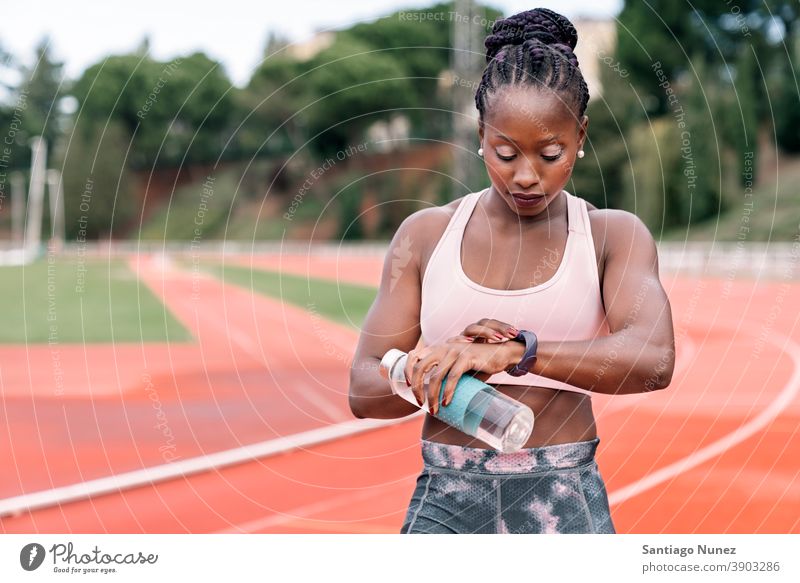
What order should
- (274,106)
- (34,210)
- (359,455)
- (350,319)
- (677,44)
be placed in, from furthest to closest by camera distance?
(34,210) → (274,106) → (677,44) → (350,319) → (359,455)

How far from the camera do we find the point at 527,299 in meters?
2.35

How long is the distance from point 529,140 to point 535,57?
226 mm

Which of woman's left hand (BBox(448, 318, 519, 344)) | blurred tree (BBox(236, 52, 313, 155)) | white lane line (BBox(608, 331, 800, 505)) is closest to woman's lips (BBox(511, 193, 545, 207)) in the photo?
woman's left hand (BBox(448, 318, 519, 344))

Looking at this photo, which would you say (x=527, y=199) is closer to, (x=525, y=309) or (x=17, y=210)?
(x=525, y=309)

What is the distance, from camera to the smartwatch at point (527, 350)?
2189mm

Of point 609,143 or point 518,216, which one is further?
point 609,143

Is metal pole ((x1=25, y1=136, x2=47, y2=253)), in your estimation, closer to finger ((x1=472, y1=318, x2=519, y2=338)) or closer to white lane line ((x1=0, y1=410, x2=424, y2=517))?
white lane line ((x1=0, y1=410, x2=424, y2=517))

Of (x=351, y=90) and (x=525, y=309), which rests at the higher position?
(x=351, y=90)

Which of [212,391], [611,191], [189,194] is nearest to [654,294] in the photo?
[212,391]

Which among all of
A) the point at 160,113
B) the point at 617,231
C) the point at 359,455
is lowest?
the point at 617,231

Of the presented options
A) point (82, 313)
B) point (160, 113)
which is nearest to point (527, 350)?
point (82, 313)

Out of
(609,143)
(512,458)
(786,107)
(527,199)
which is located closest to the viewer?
(527,199)

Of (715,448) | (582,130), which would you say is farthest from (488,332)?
(715,448)
